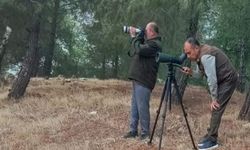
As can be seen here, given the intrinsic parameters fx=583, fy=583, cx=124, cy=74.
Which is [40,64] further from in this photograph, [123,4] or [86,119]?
[86,119]

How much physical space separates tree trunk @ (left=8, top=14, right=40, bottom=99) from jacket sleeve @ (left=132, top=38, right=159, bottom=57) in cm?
753

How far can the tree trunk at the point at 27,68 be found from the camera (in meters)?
16.2

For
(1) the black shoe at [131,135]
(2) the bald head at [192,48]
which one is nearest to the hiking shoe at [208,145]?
(2) the bald head at [192,48]

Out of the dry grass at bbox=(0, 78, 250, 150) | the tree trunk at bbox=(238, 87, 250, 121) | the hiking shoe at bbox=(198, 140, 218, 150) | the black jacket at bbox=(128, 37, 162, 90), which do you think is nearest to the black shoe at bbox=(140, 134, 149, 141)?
the dry grass at bbox=(0, 78, 250, 150)

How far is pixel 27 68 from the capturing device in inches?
642

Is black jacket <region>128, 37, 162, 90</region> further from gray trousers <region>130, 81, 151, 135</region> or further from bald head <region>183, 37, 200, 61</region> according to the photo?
bald head <region>183, 37, 200, 61</region>

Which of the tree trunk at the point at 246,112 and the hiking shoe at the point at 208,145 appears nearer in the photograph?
the hiking shoe at the point at 208,145

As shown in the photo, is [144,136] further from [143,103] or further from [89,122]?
[89,122]

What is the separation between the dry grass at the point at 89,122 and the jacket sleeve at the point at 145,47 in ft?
4.65

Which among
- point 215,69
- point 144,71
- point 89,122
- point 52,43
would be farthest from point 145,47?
point 52,43

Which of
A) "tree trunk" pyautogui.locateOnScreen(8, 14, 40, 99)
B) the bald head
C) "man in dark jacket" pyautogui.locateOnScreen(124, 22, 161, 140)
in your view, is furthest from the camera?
"tree trunk" pyautogui.locateOnScreen(8, 14, 40, 99)

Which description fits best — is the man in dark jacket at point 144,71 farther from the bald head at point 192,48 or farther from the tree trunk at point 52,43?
the tree trunk at point 52,43

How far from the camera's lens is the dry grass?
9.66m

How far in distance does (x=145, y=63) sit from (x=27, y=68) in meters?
7.57
